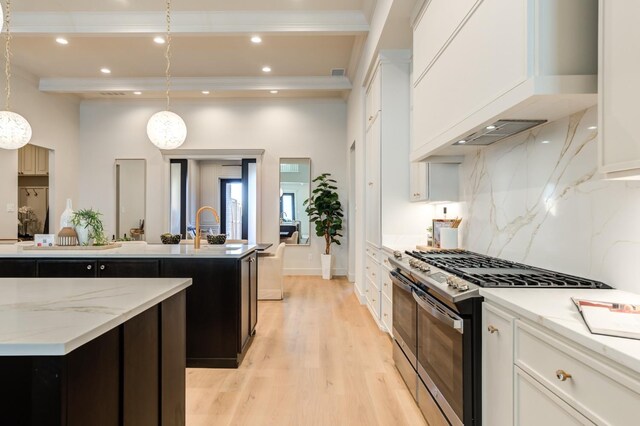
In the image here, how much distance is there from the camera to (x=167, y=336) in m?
1.54

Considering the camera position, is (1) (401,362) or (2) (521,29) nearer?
(2) (521,29)

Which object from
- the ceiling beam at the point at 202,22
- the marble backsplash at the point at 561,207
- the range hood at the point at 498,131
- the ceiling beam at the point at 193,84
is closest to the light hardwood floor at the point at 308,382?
the marble backsplash at the point at 561,207

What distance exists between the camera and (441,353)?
5.80 ft

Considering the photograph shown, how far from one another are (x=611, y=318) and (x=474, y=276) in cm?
69

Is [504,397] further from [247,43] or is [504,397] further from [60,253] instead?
[247,43]

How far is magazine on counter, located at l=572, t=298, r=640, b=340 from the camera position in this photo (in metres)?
0.90

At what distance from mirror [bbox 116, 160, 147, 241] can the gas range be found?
629 centimetres

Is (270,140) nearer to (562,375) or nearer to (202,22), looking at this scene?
(202,22)

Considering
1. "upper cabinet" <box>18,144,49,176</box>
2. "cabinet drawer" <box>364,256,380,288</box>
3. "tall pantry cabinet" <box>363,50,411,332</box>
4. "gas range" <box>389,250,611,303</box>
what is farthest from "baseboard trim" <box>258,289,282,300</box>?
"upper cabinet" <box>18,144,49,176</box>

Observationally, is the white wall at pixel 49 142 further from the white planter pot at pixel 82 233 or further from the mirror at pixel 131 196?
the white planter pot at pixel 82 233

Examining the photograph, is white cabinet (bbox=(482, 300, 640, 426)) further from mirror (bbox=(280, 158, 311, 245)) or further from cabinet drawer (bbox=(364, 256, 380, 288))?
mirror (bbox=(280, 158, 311, 245))

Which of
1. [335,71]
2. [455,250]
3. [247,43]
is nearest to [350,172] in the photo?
[335,71]

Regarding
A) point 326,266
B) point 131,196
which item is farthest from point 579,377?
point 131,196

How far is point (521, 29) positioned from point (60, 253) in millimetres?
3245
